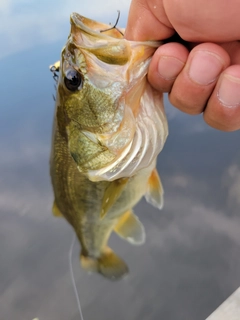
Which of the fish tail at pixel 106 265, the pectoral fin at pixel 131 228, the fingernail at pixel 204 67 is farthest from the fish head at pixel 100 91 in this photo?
the fish tail at pixel 106 265

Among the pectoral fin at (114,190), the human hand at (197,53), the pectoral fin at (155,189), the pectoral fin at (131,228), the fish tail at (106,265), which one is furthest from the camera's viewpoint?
the fish tail at (106,265)

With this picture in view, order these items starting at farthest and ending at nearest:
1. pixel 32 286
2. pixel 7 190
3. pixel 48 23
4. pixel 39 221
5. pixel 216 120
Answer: pixel 48 23
pixel 7 190
pixel 39 221
pixel 32 286
pixel 216 120

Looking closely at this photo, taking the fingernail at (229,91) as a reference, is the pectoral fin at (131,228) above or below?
below

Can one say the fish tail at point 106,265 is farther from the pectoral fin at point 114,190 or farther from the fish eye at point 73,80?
the fish eye at point 73,80

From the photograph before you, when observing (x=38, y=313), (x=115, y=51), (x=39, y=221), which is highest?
(x=115, y=51)

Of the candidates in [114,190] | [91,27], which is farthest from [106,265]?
[91,27]

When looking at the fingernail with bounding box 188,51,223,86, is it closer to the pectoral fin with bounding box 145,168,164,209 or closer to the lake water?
the pectoral fin with bounding box 145,168,164,209

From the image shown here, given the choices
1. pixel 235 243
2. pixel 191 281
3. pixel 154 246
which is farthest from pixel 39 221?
pixel 235 243

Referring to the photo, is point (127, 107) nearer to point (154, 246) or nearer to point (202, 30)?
point (202, 30)
